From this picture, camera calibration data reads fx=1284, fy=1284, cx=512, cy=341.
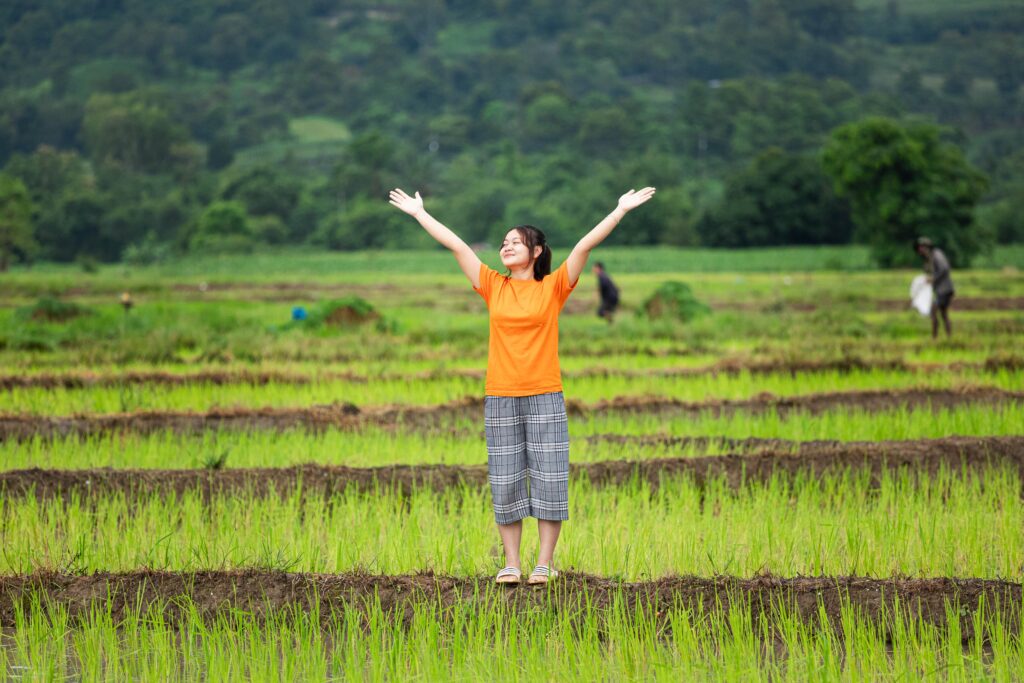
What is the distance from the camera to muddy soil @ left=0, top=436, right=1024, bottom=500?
281 inches

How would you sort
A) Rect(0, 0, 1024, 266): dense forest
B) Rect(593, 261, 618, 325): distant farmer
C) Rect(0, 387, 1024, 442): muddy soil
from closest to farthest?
Rect(0, 387, 1024, 442): muddy soil
Rect(593, 261, 618, 325): distant farmer
Rect(0, 0, 1024, 266): dense forest

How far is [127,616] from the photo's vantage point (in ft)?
15.6

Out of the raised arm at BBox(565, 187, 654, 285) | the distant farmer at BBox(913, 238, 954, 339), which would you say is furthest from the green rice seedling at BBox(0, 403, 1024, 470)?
the distant farmer at BBox(913, 238, 954, 339)

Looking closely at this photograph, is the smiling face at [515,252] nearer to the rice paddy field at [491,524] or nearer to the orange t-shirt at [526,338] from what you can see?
the orange t-shirt at [526,338]

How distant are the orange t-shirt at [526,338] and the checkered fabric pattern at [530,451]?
0.06m

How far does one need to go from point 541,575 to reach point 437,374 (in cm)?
885

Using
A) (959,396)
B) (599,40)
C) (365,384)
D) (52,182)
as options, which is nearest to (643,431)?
(959,396)

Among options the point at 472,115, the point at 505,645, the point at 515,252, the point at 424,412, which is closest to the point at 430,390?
the point at 424,412

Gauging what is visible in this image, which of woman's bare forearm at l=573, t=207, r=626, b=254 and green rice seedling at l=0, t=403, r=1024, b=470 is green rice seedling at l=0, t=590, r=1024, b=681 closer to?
woman's bare forearm at l=573, t=207, r=626, b=254

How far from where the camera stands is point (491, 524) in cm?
641

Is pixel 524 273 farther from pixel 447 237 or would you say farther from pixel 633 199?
pixel 633 199

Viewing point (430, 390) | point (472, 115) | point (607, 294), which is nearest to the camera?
point (430, 390)

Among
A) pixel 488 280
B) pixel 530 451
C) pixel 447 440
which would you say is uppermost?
pixel 488 280

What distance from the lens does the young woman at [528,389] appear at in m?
4.90
